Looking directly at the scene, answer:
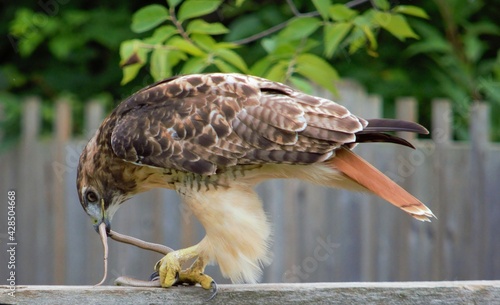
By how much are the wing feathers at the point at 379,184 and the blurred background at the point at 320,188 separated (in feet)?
7.22

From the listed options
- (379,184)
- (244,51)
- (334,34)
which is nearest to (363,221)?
(244,51)

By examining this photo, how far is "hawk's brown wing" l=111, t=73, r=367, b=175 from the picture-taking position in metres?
2.59

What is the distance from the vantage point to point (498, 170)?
Answer: 5.11 metres

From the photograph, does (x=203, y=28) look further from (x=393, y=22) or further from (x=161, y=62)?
(x=393, y=22)

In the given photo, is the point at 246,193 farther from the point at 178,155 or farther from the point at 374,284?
the point at 374,284

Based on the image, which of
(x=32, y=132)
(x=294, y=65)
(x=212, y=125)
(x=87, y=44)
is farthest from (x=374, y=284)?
(x=87, y=44)

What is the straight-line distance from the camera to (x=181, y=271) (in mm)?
2682

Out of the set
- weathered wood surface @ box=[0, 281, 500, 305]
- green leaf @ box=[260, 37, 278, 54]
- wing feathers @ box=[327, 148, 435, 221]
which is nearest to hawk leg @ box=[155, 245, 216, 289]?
weathered wood surface @ box=[0, 281, 500, 305]

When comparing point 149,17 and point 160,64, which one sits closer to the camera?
point 160,64

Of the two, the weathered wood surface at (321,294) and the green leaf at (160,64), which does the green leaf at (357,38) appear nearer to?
the green leaf at (160,64)

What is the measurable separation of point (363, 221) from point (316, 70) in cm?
207

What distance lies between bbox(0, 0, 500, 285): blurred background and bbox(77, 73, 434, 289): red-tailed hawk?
6.72 ft

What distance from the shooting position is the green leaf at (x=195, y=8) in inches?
128

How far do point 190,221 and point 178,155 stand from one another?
2.70 meters
